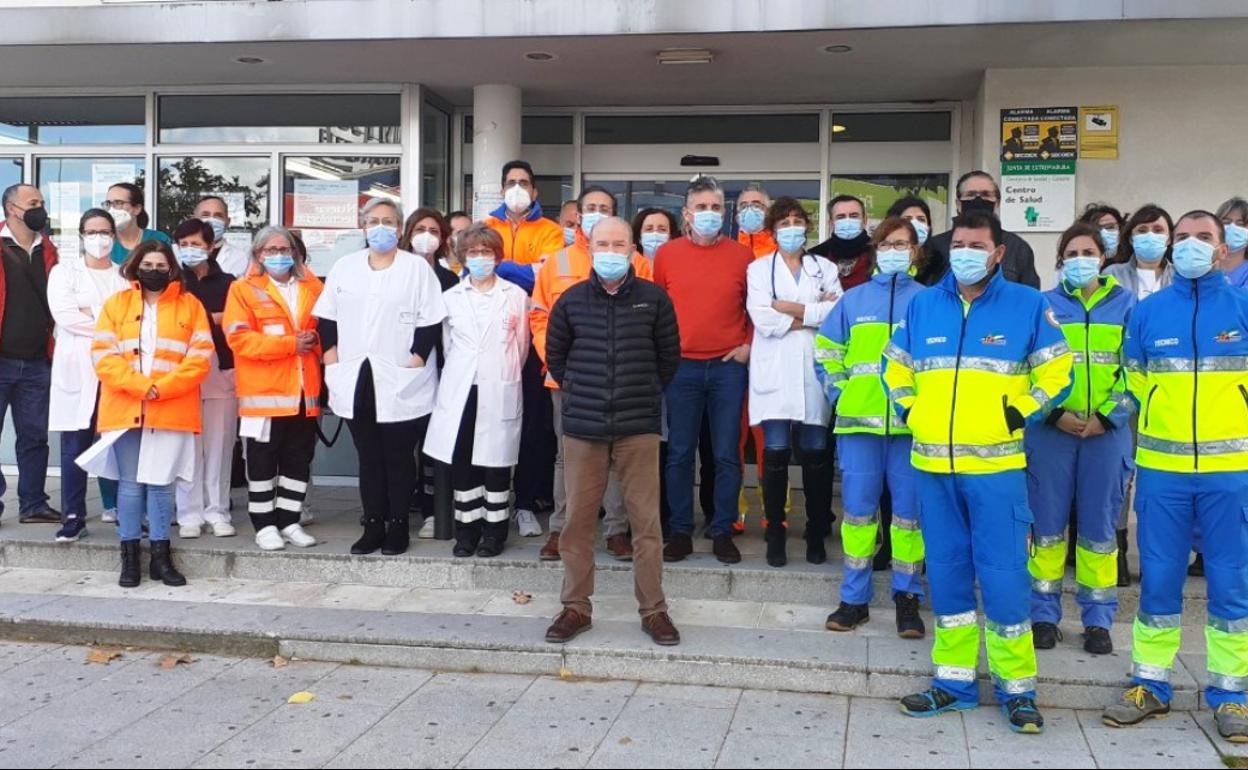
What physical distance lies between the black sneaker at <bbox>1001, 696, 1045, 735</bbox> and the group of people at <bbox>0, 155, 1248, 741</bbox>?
2 cm

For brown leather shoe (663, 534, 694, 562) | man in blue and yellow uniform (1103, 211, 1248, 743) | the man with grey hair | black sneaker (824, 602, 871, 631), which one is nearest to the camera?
man in blue and yellow uniform (1103, 211, 1248, 743)

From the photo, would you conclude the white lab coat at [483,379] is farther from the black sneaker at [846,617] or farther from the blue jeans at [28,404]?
the blue jeans at [28,404]

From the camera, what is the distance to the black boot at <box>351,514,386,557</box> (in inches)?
268

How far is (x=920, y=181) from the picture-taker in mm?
9750

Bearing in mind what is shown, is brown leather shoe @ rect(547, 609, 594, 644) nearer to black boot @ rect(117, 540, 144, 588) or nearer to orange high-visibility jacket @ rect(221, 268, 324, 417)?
orange high-visibility jacket @ rect(221, 268, 324, 417)

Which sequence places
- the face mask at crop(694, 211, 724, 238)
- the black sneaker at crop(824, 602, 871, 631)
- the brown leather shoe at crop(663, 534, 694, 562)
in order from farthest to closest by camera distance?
the brown leather shoe at crop(663, 534, 694, 562) → the face mask at crop(694, 211, 724, 238) → the black sneaker at crop(824, 602, 871, 631)

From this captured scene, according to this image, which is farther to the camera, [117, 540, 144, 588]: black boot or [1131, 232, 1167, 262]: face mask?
[117, 540, 144, 588]: black boot

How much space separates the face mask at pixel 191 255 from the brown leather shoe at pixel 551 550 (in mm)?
2850

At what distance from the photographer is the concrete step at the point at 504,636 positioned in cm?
523

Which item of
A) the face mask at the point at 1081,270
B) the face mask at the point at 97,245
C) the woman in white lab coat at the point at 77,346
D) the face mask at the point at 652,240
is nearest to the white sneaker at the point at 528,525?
the face mask at the point at 652,240

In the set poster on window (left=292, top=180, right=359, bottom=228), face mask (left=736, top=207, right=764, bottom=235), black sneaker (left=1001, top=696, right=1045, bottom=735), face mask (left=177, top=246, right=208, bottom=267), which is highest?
poster on window (left=292, top=180, right=359, bottom=228)

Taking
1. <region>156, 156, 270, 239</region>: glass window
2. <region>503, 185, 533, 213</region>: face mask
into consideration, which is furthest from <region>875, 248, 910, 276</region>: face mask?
<region>156, 156, 270, 239</region>: glass window

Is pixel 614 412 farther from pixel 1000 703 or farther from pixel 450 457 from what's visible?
pixel 1000 703

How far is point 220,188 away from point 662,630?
21.7 ft
